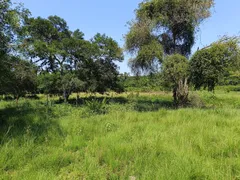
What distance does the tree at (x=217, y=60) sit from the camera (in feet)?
31.3

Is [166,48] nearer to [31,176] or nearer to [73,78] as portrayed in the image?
[73,78]

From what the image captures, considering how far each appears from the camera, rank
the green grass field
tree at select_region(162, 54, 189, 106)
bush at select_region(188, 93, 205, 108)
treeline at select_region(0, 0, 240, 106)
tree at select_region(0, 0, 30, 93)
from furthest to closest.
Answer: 1. bush at select_region(188, 93, 205, 108)
2. tree at select_region(162, 54, 189, 106)
3. treeline at select_region(0, 0, 240, 106)
4. tree at select_region(0, 0, 30, 93)
5. the green grass field

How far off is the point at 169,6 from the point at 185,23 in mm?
1625

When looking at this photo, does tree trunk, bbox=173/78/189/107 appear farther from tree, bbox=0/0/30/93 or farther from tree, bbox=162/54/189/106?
tree, bbox=0/0/30/93

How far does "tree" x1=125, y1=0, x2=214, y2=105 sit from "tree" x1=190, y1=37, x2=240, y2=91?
267 centimetres

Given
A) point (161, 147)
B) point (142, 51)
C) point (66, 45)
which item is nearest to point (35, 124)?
point (161, 147)

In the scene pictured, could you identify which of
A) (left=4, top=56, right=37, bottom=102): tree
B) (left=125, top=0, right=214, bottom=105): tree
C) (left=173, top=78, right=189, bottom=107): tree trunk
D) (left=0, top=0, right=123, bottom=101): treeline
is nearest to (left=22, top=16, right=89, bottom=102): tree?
(left=0, top=0, right=123, bottom=101): treeline

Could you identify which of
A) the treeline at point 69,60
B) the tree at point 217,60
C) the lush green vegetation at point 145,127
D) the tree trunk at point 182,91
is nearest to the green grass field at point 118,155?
the lush green vegetation at point 145,127

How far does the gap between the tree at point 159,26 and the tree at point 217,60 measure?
8.77 ft

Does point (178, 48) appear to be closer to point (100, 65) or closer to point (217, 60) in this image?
point (217, 60)

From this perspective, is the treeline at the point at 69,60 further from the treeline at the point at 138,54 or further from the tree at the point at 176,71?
the tree at the point at 176,71

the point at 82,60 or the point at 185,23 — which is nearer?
the point at 185,23

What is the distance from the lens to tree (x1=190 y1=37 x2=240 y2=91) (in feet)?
31.3

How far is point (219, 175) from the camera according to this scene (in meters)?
2.44
